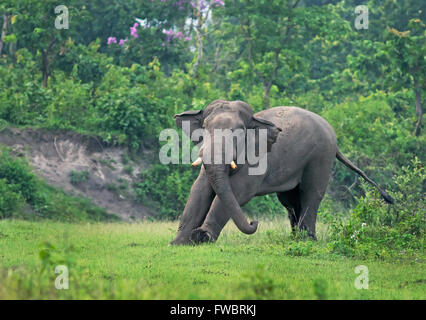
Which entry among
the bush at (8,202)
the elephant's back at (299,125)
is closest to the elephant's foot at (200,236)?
the elephant's back at (299,125)

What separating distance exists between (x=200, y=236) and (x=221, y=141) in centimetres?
158

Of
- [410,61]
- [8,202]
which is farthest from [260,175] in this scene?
[410,61]

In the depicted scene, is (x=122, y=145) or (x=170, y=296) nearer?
(x=170, y=296)

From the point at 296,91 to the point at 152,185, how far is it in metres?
10.3

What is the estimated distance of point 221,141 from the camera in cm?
1109

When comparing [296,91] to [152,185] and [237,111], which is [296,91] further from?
[237,111]

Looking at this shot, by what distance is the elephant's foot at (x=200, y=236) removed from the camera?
457 inches

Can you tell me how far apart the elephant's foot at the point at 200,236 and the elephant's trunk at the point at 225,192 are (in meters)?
0.71

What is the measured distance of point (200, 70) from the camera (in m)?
25.8

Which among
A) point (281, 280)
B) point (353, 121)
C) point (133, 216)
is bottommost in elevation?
point (133, 216)

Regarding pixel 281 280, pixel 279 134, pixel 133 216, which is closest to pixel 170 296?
pixel 281 280

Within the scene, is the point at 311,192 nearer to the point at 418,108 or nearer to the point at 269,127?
the point at 269,127

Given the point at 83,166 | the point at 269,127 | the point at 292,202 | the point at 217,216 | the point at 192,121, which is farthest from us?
the point at 83,166
